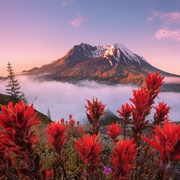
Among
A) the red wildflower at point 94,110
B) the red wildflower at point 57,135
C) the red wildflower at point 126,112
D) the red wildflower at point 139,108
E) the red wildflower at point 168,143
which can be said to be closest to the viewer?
the red wildflower at point 168,143

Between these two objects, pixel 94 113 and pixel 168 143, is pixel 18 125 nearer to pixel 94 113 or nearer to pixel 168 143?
pixel 168 143

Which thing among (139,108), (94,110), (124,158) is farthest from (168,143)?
(94,110)

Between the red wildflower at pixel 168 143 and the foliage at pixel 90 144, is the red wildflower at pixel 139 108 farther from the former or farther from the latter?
the red wildflower at pixel 168 143

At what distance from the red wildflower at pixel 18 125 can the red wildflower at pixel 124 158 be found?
2.99 ft

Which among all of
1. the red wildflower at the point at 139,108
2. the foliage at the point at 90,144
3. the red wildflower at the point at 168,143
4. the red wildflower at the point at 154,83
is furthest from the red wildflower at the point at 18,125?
the red wildflower at the point at 154,83

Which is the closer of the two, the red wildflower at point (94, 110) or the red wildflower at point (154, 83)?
the red wildflower at point (94, 110)

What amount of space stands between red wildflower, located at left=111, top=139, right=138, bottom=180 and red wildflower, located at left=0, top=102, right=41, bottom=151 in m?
0.91

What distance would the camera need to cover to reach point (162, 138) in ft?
5.98

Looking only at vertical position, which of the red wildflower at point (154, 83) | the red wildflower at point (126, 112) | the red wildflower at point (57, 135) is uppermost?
the red wildflower at point (154, 83)

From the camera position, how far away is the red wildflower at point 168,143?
1.76 meters

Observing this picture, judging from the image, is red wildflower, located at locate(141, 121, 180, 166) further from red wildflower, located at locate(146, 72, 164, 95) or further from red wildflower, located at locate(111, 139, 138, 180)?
red wildflower, located at locate(146, 72, 164, 95)

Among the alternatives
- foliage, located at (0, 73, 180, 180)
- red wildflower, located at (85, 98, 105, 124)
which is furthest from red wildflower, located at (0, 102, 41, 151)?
red wildflower, located at (85, 98, 105, 124)

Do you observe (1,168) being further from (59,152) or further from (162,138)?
(162,138)

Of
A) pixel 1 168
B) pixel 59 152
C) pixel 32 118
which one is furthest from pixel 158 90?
pixel 1 168
